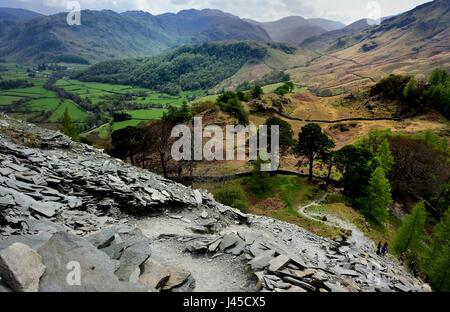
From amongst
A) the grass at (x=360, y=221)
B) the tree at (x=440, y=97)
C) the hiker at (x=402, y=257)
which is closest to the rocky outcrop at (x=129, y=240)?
the hiker at (x=402, y=257)

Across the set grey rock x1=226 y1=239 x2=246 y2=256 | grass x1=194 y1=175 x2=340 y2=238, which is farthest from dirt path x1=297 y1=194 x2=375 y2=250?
grey rock x1=226 y1=239 x2=246 y2=256

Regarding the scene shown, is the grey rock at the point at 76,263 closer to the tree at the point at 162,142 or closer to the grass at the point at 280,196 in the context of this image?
the grass at the point at 280,196

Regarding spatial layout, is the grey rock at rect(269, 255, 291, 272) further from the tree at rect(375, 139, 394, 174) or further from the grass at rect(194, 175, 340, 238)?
the tree at rect(375, 139, 394, 174)

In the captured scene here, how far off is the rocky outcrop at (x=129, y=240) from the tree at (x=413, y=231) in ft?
54.4

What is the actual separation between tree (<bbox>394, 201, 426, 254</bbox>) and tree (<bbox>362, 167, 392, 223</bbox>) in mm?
10910

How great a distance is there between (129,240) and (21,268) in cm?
576

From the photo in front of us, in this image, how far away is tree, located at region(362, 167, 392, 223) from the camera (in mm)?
51156

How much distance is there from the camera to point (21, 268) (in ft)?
38.0

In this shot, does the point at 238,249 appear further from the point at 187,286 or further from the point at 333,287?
the point at 333,287

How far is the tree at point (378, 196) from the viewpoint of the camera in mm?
51156

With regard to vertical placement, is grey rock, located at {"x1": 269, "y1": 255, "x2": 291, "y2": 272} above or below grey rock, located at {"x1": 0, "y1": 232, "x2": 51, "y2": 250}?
below

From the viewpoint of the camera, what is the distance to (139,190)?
2620cm

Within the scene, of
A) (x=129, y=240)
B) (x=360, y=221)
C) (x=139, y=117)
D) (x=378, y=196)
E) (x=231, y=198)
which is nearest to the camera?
(x=129, y=240)

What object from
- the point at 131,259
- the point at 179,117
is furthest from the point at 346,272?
the point at 179,117
